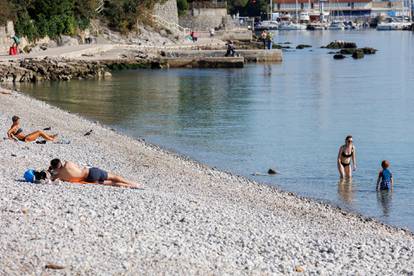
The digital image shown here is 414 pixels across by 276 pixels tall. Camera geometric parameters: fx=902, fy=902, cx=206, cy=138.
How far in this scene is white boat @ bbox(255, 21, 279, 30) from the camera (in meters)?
147

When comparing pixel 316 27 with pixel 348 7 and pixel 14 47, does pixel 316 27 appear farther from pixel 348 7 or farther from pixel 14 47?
pixel 14 47

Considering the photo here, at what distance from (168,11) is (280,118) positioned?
5463 centimetres

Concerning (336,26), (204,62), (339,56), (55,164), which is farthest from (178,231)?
(336,26)

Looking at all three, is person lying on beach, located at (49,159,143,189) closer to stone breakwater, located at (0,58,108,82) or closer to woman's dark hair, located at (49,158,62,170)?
woman's dark hair, located at (49,158,62,170)

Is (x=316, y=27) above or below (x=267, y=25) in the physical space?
below

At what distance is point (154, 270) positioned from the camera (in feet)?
32.7

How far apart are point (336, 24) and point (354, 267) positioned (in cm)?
15471

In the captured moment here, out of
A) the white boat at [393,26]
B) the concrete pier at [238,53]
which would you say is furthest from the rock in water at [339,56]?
the white boat at [393,26]

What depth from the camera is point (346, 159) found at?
66.5ft

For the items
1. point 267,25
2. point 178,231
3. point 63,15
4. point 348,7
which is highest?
point 348,7

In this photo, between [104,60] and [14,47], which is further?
[104,60]

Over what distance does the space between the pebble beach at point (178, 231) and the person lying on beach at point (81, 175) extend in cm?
32

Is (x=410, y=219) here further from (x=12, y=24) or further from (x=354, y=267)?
(x=12, y=24)

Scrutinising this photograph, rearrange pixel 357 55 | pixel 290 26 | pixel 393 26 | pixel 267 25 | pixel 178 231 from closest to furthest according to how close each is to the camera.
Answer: pixel 178 231 → pixel 357 55 → pixel 267 25 → pixel 290 26 → pixel 393 26
